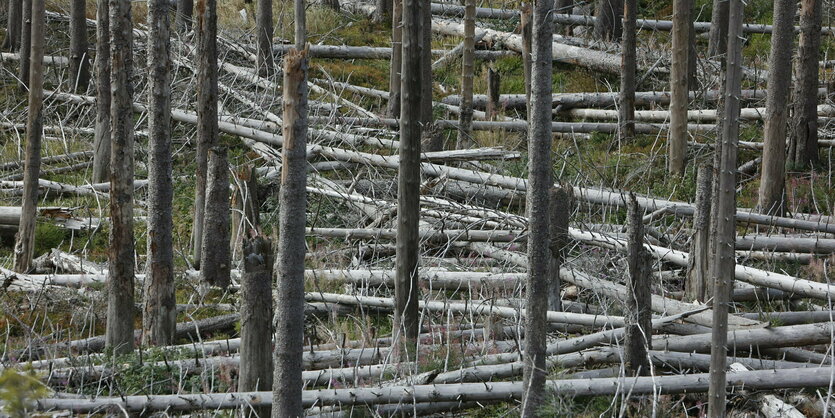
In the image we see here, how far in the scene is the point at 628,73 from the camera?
1412cm

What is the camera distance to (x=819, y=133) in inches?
539

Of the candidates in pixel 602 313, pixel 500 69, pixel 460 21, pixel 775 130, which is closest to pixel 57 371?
pixel 602 313

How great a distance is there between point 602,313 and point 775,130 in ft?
16.5

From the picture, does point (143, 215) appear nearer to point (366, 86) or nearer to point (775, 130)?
point (366, 86)

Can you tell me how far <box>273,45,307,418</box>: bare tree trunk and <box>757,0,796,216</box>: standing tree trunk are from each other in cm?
826

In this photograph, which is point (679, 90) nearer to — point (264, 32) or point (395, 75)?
point (395, 75)

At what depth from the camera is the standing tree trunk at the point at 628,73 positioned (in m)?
14.0

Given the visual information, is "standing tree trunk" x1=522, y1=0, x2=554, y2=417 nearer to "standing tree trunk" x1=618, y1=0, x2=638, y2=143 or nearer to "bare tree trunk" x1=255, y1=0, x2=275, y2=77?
"standing tree trunk" x1=618, y1=0, x2=638, y2=143

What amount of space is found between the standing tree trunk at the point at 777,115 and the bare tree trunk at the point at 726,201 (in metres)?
7.14

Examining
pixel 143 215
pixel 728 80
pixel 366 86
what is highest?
pixel 366 86

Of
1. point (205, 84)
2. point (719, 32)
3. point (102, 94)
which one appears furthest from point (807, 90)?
point (102, 94)

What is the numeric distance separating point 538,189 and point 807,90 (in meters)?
9.01

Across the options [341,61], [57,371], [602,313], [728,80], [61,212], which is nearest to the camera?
[728,80]

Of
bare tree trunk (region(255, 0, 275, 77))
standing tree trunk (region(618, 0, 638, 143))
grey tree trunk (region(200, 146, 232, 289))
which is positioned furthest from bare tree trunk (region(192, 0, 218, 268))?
standing tree trunk (region(618, 0, 638, 143))
